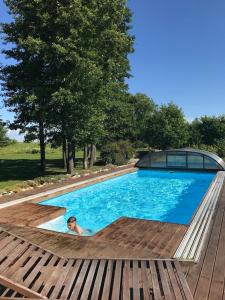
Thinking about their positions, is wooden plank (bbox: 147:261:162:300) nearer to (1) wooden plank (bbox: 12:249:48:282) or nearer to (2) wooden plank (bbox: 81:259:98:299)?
(2) wooden plank (bbox: 81:259:98:299)

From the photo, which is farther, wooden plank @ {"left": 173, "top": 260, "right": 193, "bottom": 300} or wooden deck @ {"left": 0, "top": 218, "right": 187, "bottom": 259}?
wooden deck @ {"left": 0, "top": 218, "right": 187, "bottom": 259}

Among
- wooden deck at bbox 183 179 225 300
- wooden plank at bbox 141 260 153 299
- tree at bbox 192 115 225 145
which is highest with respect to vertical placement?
tree at bbox 192 115 225 145

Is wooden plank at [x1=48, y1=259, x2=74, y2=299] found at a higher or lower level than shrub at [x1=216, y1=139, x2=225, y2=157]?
lower

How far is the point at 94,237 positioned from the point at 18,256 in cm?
196

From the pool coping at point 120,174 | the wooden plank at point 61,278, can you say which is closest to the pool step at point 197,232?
A: the pool coping at point 120,174

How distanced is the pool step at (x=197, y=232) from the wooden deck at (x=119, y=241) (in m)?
0.16

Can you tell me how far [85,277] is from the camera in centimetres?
449

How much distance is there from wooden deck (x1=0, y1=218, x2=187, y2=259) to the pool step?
0.54ft

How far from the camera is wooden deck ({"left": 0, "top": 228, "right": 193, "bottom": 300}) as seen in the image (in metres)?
4.00

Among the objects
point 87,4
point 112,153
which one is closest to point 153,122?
point 112,153

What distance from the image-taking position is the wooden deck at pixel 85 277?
158 inches

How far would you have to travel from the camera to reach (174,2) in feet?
66.6

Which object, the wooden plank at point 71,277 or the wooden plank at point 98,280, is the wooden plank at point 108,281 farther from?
the wooden plank at point 71,277

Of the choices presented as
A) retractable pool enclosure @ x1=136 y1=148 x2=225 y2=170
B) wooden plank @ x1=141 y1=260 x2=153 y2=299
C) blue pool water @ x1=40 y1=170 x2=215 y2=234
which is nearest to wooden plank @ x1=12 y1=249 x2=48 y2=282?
wooden plank @ x1=141 y1=260 x2=153 y2=299
